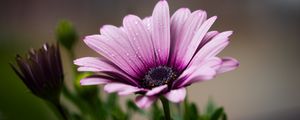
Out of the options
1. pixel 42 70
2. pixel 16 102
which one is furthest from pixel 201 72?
pixel 16 102

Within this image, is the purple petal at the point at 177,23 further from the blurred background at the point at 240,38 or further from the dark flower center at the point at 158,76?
the blurred background at the point at 240,38

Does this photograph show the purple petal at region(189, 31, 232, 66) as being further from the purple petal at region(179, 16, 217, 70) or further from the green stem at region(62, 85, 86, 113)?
the green stem at region(62, 85, 86, 113)

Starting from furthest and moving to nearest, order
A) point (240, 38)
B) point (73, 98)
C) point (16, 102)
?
point (240, 38) < point (16, 102) < point (73, 98)

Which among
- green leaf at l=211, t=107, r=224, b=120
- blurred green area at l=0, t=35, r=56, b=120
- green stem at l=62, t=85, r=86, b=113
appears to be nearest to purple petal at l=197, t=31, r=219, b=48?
green leaf at l=211, t=107, r=224, b=120

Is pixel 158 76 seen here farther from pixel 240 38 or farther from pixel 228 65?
pixel 240 38

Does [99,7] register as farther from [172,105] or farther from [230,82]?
[172,105]

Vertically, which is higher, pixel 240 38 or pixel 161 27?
pixel 240 38

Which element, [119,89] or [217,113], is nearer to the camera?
[119,89]

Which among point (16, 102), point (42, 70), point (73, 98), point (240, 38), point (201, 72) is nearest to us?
point (201, 72)
